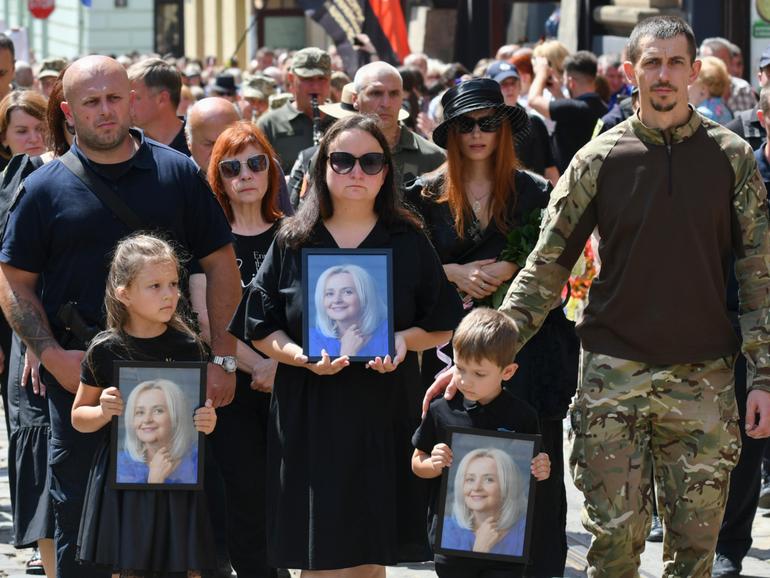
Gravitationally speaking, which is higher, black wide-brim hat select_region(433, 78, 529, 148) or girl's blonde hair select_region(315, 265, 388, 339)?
black wide-brim hat select_region(433, 78, 529, 148)

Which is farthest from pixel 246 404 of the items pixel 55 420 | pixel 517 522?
pixel 517 522

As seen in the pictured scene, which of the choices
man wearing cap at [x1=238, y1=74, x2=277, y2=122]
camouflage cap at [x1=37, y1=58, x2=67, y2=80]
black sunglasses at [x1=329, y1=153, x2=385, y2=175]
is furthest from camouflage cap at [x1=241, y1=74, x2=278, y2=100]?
black sunglasses at [x1=329, y1=153, x2=385, y2=175]

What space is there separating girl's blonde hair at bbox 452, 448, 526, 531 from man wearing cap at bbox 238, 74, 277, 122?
10.9 metres

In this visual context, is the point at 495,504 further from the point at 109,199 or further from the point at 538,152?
the point at 538,152

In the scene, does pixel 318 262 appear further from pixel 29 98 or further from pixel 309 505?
pixel 29 98

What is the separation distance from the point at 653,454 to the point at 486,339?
30.6 inches

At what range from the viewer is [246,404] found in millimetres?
6926

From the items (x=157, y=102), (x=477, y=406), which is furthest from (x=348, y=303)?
(x=157, y=102)

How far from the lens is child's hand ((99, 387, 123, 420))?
5.62 metres

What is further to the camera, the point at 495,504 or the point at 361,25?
the point at 361,25

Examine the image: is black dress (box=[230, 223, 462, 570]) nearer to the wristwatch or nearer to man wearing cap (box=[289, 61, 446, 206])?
the wristwatch

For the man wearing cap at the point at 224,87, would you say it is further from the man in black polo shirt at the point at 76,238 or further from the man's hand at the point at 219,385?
the man's hand at the point at 219,385

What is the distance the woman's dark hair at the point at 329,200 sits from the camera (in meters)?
5.88

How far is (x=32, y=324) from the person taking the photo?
600cm
